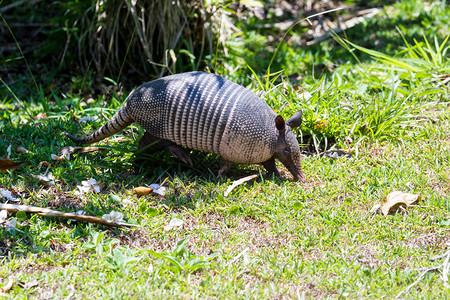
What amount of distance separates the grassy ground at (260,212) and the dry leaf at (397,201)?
2.6 inches

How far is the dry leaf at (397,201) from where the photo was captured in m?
3.94

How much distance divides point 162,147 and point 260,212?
3.55 feet

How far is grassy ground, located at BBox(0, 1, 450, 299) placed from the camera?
323cm

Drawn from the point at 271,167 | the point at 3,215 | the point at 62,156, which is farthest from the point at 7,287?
the point at 271,167

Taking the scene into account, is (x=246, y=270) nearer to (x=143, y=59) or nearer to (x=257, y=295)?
(x=257, y=295)

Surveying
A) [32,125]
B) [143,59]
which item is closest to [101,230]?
[32,125]

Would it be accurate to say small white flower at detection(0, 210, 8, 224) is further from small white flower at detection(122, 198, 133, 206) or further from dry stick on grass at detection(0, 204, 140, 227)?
small white flower at detection(122, 198, 133, 206)

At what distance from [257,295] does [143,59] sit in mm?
3925

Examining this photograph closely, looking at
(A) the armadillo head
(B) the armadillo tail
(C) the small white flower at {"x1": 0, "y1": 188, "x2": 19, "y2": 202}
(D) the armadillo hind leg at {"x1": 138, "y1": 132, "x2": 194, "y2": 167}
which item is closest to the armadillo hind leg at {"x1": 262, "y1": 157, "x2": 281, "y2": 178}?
(A) the armadillo head

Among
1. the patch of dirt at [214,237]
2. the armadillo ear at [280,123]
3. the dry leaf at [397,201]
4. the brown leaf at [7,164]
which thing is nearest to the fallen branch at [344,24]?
the armadillo ear at [280,123]

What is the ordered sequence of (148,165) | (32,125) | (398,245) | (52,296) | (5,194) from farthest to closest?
(32,125) < (148,165) < (5,194) < (398,245) < (52,296)

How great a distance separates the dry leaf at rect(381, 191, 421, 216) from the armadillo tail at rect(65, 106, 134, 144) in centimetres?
220

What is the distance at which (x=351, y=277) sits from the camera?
3270mm

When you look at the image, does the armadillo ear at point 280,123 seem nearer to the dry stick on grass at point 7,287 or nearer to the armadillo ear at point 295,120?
the armadillo ear at point 295,120
